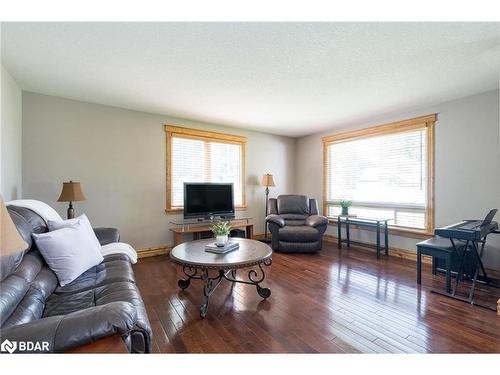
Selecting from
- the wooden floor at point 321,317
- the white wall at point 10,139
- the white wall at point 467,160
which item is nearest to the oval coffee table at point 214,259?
the wooden floor at point 321,317

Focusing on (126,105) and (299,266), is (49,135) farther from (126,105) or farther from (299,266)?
(299,266)

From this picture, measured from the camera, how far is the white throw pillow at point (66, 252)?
176 centimetres

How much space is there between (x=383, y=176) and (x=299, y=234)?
180 centimetres

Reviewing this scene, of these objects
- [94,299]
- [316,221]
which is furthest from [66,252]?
[316,221]

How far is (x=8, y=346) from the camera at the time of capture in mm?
867

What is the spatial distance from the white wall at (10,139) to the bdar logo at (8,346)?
7.20 ft

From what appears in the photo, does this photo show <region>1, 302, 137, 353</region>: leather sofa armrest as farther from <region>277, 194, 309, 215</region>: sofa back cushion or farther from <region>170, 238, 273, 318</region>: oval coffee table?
<region>277, 194, 309, 215</region>: sofa back cushion

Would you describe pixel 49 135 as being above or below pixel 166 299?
above

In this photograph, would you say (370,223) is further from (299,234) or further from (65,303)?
(65,303)

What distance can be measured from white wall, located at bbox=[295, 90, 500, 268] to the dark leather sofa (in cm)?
403

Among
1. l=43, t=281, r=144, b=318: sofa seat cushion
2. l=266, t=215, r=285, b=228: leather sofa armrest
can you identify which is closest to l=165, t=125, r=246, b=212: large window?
l=266, t=215, r=285, b=228: leather sofa armrest
